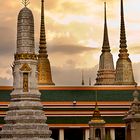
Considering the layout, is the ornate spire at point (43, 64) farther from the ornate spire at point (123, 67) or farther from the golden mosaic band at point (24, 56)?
the golden mosaic band at point (24, 56)

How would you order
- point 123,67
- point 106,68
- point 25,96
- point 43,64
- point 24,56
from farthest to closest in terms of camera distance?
point 106,68 → point 123,67 → point 43,64 → point 24,56 → point 25,96

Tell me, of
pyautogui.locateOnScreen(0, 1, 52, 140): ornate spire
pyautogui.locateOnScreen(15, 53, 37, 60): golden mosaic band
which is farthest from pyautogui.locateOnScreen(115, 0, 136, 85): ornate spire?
pyautogui.locateOnScreen(15, 53, 37, 60): golden mosaic band

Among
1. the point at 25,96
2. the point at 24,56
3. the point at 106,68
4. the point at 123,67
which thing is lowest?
the point at 25,96

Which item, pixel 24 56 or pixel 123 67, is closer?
pixel 24 56

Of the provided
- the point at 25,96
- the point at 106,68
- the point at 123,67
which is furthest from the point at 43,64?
the point at 25,96

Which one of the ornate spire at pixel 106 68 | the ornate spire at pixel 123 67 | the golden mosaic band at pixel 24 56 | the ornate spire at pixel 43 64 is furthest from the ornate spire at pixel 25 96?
the ornate spire at pixel 106 68

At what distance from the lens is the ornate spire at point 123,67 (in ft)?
265

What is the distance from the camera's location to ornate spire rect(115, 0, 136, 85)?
265 feet

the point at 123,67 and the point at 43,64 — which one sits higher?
the point at 123,67

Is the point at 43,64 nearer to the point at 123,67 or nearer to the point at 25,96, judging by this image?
the point at 123,67

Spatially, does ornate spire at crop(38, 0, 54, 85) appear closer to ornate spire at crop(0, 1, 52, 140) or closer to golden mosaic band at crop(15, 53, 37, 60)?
ornate spire at crop(0, 1, 52, 140)

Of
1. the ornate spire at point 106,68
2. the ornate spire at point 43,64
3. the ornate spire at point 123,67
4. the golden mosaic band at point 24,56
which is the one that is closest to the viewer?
the golden mosaic band at point 24,56

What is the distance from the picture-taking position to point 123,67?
270 ft

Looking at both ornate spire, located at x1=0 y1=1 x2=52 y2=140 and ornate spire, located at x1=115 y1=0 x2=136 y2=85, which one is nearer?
ornate spire, located at x1=0 y1=1 x2=52 y2=140
